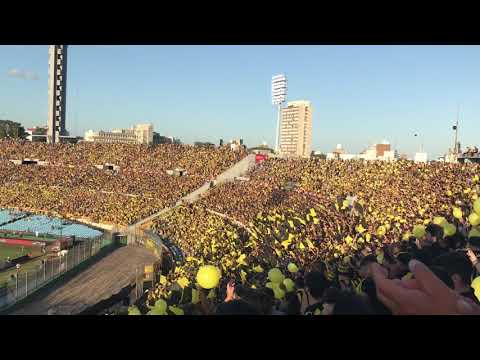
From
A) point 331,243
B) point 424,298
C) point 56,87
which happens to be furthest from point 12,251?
point 56,87

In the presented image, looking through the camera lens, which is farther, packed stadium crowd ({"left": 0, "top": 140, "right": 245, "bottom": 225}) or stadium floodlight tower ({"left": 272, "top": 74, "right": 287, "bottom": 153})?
stadium floodlight tower ({"left": 272, "top": 74, "right": 287, "bottom": 153})

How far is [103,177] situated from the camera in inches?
1188

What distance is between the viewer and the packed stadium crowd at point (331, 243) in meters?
3.05

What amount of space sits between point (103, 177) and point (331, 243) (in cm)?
2410

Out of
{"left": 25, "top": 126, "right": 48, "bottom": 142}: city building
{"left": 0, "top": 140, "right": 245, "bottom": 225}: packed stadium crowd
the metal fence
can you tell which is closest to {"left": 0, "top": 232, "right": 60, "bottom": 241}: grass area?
{"left": 0, "top": 140, "right": 245, "bottom": 225}: packed stadium crowd

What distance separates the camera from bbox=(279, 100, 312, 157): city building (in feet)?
519

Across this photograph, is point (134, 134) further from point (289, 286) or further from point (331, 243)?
point (289, 286)

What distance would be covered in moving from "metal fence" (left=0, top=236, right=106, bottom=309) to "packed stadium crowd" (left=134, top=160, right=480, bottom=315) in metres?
3.40

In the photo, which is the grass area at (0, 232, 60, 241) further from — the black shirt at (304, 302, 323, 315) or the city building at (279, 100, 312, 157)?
the city building at (279, 100, 312, 157)

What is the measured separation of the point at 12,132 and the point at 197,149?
5243 centimetres

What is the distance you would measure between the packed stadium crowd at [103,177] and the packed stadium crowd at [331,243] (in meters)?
3.70

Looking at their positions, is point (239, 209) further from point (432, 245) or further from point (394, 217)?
point (432, 245)

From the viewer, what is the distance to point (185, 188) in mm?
25562
